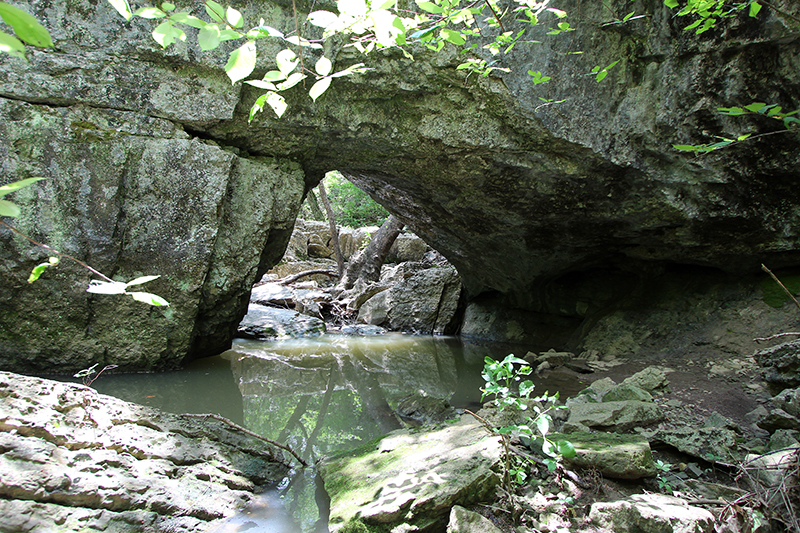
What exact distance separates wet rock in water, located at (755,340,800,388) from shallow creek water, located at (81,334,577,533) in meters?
1.46

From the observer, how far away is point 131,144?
11.7ft

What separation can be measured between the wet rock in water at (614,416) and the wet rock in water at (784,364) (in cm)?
80

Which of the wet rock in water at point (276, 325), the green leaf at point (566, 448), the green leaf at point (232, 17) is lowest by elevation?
the wet rock in water at point (276, 325)

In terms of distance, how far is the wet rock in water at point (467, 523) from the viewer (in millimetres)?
1402

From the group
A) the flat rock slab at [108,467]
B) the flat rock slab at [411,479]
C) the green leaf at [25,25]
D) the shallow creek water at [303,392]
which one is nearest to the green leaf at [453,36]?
the green leaf at [25,25]

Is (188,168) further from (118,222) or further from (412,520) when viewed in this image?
(412,520)

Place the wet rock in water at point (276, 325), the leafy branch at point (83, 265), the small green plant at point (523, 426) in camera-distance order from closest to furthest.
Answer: the leafy branch at point (83, 265), the small green plant at point (523, 426), the wet rock in water at point (276, 325)

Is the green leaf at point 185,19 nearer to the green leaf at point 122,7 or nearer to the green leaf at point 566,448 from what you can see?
the green leaf at point 122,7

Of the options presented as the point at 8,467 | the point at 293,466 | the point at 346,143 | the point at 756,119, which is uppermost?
the point at 756,119

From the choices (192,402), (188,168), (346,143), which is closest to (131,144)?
(188,168)

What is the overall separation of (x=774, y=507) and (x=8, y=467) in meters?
2.57

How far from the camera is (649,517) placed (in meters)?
1.42

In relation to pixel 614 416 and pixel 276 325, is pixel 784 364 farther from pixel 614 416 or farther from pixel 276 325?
pixel 276 325

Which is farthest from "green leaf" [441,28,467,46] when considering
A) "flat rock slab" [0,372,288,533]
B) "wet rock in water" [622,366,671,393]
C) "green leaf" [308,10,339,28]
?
"wet rock in water" [622,366,671,393]
